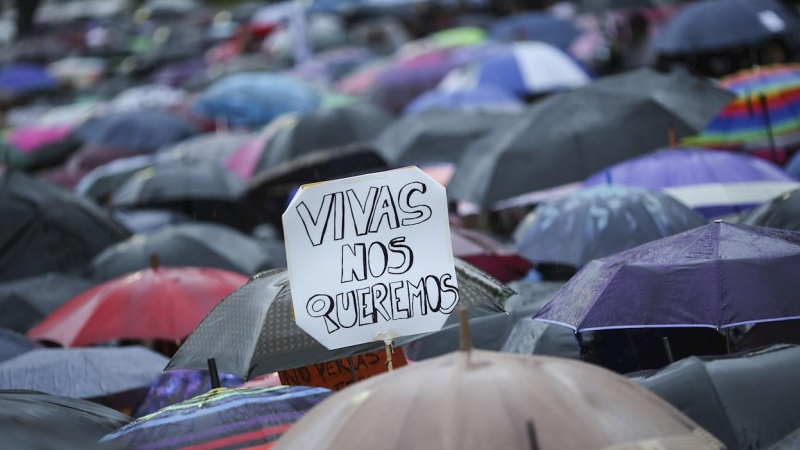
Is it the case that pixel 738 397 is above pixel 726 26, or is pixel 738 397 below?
below

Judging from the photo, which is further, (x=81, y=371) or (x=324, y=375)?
(x=81, y=371)

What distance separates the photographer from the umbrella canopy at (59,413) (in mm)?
4535

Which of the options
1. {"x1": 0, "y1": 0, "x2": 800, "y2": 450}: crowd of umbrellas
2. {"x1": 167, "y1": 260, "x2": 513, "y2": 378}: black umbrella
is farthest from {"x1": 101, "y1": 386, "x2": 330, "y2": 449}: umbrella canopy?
{"x1": 167, "y1": 260, "x2": 513, "y2": 378}: black umbrella

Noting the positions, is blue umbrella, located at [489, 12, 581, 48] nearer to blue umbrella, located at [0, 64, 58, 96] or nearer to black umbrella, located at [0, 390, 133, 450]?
blue umbrella, located at [0, 64, 58, 96]

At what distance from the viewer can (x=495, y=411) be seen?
330 cm

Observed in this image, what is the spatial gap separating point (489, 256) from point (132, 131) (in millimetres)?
9689

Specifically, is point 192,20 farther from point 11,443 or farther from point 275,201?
point 11,443

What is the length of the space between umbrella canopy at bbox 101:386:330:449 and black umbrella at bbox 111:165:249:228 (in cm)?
730

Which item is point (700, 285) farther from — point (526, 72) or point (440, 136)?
point (526, 72)

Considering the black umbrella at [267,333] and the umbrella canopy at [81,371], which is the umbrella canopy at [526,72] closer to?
the umbrella canopy at [81,371]

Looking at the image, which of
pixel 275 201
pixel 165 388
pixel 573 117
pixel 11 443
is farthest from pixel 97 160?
pixel 11 443

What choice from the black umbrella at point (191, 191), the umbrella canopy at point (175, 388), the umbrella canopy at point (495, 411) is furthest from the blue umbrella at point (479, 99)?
the umbrella canopy at point (495, 411)

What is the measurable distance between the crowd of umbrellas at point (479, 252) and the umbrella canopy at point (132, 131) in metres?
0.04

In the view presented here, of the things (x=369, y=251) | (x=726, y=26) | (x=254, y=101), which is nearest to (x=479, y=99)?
(x=726, y=26)
